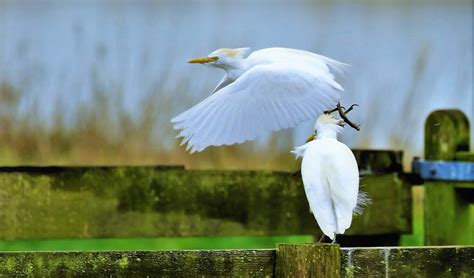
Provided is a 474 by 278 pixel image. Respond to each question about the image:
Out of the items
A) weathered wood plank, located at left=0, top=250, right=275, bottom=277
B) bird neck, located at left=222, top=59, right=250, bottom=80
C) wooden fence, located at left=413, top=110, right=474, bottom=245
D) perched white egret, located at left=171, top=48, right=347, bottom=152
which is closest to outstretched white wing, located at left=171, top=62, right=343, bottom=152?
perched white egret, located at left=171, top=48, right=347, bottom=152

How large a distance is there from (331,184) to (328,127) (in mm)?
217

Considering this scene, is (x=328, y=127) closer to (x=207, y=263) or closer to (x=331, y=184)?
(x=331, y=184)

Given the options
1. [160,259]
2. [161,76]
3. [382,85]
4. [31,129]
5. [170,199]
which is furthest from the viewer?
[382,85]

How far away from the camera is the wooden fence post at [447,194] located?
3.70 metres

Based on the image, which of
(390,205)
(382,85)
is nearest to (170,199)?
(390,205)

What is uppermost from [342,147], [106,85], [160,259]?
[106,85]

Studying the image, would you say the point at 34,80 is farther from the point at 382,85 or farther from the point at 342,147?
the point at 342,147

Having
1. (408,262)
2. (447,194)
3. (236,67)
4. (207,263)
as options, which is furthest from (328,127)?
(447,194)

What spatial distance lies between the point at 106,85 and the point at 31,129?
52 centimetres

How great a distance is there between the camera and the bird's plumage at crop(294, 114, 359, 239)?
2.49m

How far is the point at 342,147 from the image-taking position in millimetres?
2539

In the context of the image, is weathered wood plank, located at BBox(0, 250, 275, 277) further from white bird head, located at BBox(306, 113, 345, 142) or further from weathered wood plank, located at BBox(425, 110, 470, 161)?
weathered wood plank, located at BBox(425, 110, 470, 161)

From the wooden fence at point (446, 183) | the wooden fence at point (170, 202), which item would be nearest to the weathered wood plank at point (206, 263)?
the wooden fence at point (170, 202)

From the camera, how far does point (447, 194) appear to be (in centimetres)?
370
